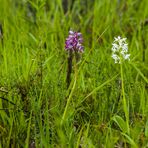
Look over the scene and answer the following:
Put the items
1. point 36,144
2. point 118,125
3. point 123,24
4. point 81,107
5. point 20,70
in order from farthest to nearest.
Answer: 1. point 123,24
2. point 20,70
3. point 81,107
4. point 118,125
5. point 36,144

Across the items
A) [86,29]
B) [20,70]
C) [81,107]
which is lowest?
[81,107]

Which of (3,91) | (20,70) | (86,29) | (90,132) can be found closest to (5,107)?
(3,91)

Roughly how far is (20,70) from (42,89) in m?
0.33

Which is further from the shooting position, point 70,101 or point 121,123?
point 70,101

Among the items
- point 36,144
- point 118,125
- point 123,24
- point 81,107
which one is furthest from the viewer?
point 123,24

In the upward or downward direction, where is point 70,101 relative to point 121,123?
upward

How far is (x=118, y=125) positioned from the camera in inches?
78.4

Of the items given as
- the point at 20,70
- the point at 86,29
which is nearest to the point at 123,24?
the point at 86,29

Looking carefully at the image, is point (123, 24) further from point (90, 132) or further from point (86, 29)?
point (90, 132)

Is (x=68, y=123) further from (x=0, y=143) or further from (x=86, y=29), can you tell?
(x=86, y=29)

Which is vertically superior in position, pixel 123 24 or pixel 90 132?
pixel 123 24

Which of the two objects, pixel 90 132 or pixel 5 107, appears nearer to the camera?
pixel 90 132

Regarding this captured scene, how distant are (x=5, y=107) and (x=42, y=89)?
0.65 feet

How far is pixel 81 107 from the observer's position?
2.13 meters
